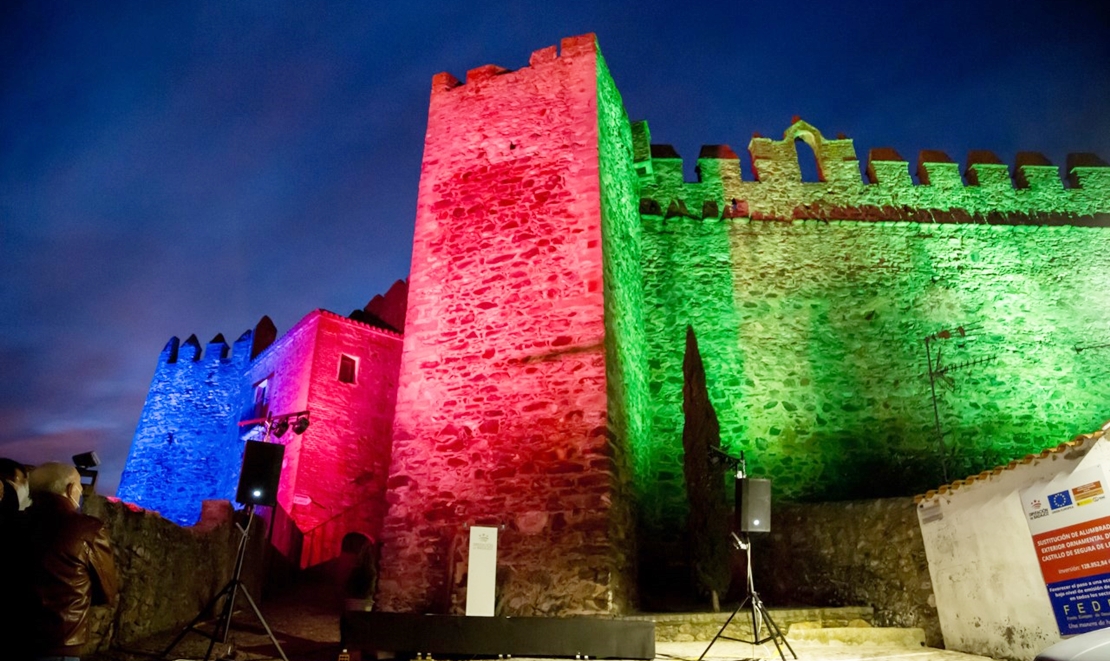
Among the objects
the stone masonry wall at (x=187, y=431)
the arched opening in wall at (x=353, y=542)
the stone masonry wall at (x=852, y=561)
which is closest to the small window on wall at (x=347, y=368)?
the arched opening in wall at (x=353, y=542)

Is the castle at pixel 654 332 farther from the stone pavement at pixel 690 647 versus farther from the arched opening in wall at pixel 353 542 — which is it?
the stone pavement at pixel 690 647

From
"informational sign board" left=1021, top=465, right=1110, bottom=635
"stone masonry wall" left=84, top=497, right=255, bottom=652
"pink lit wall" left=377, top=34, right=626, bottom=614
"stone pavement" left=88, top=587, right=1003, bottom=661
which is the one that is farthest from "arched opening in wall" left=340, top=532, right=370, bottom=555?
"informational sign board" left=1021, top=465, right=1110, bottom=635

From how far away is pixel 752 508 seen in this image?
18.0ft

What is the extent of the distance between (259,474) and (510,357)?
9.35ft

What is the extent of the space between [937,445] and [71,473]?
33.4ft

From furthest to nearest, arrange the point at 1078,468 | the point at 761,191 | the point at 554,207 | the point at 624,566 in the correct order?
the point at 761,191 → the point at 554,207 → the point at 624,566 → the point at 1078,468

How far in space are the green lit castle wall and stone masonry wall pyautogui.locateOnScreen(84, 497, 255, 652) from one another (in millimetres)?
5082

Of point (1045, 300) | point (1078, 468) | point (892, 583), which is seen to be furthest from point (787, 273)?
point (1078, 468)

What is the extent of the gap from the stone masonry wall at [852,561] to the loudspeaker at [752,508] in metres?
1.83

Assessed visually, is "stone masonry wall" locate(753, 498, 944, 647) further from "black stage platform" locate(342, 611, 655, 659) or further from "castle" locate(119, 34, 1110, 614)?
"black stage platform" locate(342, 611, 655, 659)

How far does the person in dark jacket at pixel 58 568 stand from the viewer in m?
2.55

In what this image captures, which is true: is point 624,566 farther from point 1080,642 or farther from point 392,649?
point 1080,642

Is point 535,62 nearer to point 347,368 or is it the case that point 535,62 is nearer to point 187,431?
point 347,368

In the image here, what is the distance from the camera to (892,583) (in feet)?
20.7
